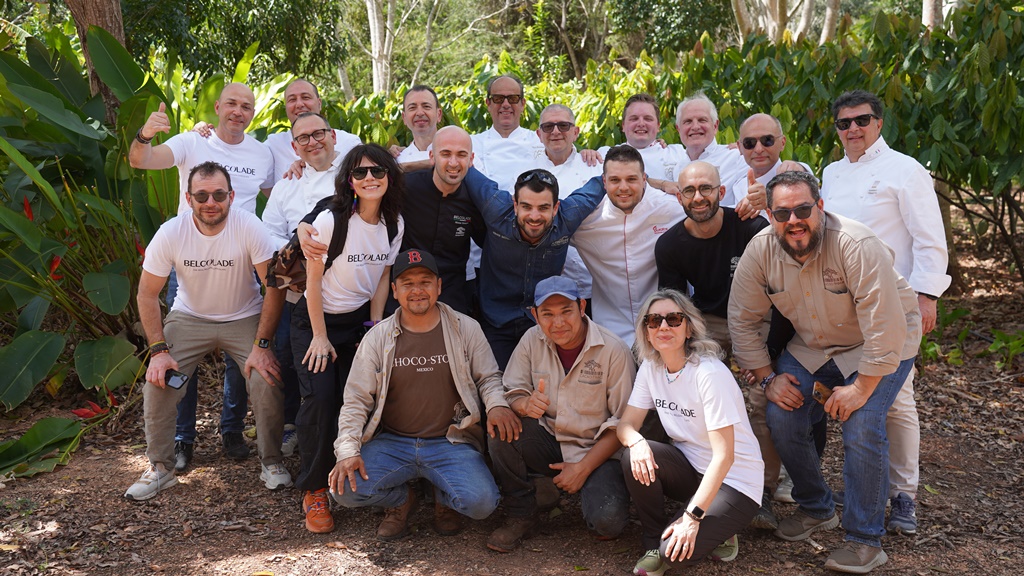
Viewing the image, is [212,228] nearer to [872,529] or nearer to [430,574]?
[430,574]

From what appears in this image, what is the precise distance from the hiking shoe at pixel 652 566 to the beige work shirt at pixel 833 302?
1021mm

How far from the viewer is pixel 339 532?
4293 millimetres

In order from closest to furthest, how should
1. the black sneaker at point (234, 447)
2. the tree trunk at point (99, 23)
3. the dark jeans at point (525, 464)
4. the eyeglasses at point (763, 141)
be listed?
the dark jeans at point (525, 464) < the eyeglasses at point (763, 141) < the black sneaker at point (234, 447) < the tree trunk at point (99, 23)

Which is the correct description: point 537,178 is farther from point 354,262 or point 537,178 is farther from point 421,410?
point 421,410

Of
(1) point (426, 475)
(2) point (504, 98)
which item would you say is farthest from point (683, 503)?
(2) point (504, 98)

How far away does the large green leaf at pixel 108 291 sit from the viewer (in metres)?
5.09

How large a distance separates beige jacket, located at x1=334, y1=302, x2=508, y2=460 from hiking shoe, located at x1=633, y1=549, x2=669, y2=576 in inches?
37.3

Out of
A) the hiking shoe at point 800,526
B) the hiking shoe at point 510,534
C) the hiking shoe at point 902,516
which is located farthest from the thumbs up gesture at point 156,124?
the hiking shoe at point 902,516

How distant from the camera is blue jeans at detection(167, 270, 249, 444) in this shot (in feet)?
16.8

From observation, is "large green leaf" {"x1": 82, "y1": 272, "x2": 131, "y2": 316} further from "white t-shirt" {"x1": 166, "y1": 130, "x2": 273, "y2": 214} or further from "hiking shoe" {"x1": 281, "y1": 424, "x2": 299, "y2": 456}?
"hiking shoe" {"x1": 281, "y1": 424, "x2": 299, "y2": 456}

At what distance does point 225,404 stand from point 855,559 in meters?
3.55

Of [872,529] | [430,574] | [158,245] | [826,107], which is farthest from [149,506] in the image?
[826,107]

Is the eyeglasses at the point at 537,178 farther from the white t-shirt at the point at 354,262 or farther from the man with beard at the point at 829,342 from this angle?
the man with beard at the point at 829,342

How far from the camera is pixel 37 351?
17.3ft
